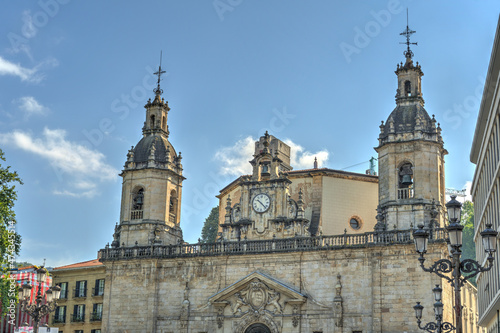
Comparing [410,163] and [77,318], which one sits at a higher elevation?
[410,163]

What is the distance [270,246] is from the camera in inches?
1497

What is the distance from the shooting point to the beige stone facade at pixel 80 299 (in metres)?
45.5

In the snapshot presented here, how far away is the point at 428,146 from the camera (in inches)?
1458

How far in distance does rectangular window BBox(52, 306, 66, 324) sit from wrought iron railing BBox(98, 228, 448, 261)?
308 inches

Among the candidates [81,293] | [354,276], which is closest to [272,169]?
[354,276]

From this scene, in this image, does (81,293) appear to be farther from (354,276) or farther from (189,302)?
(354,276)

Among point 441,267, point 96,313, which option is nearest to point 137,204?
point 96,313

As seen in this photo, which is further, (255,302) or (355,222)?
(355,222)

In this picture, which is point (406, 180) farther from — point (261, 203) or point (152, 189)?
point (152, 189)

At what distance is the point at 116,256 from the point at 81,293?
7.26 meters

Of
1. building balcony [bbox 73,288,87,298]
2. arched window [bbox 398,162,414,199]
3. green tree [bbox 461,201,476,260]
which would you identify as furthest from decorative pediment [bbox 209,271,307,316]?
green tree [bbox 461,201,476,260]

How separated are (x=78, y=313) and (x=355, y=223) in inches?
755

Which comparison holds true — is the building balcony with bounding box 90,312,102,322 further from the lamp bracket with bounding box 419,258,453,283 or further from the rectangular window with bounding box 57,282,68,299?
the lamp bracket with bounding box 419,258,453,283

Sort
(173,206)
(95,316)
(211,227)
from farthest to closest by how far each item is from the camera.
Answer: (211,227), (95,316), (173,206)
